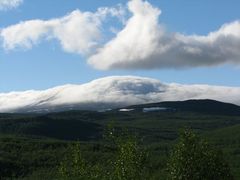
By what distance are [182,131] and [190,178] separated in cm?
836

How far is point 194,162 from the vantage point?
9012cm

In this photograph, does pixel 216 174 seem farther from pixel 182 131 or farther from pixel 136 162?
pixel 136 162

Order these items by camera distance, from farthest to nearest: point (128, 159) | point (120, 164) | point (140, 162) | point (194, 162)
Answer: point (194, 162) < point (140, 162) < point (128, 159) < point (120, 164)

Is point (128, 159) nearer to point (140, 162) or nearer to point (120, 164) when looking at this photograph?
point (120, 164)

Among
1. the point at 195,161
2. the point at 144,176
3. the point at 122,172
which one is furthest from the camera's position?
the point at 195,161

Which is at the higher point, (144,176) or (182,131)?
(182,131)

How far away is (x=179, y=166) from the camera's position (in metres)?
89.2

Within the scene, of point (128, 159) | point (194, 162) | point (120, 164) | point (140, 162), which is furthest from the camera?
point (194, 162)

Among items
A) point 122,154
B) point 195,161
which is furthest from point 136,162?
point 195,161

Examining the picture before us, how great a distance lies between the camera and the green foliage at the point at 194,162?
89125mm

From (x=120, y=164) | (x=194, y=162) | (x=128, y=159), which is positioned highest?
(x=128, y=159)

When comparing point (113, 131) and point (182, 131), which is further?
point (182, 131)

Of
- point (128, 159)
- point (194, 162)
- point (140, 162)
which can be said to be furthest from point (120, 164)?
point (194, 162)

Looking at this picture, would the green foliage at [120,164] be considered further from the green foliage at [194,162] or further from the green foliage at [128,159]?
the green foliage at [194,162]
